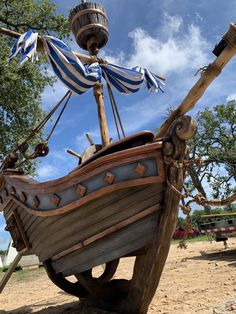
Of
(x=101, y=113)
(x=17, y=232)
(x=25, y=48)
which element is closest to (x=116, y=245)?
(x=17, y=232)

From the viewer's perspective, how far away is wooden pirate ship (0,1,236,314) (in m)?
3.19

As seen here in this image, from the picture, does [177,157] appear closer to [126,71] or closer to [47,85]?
[126,71]

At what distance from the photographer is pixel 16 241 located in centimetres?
523

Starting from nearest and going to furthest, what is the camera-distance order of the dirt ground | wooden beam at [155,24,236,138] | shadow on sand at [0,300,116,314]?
wooden beam at [155,24,236,138] < the dirt ground < shadow on sand at [0,300,116,314]

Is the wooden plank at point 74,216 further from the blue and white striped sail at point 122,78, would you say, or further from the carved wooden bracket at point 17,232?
the blue and white striped sail at point 122,78

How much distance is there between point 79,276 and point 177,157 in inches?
82.1

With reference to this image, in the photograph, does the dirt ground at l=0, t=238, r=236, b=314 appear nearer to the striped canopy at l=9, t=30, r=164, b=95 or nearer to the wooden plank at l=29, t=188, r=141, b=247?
the wooden plank at l=29, t=188, r=141, b=247

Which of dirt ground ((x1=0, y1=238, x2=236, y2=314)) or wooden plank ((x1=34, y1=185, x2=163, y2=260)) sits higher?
wooden plank ((x1=34, y1=185, x2=163, y2=260))

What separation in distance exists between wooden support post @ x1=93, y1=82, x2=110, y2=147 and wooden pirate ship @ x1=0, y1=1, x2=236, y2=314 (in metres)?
2.88

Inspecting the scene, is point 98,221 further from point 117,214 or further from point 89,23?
point 89,23

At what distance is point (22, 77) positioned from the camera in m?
14.2

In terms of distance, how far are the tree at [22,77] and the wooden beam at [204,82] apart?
10.7 meters

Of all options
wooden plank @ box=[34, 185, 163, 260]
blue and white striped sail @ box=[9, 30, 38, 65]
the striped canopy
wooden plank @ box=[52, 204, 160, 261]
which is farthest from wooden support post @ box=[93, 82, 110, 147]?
wooden plank @ box=[52, 204, 160, 261]

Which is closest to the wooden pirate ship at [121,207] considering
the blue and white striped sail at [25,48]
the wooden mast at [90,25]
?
the blue and white striped sail at [25,48]
